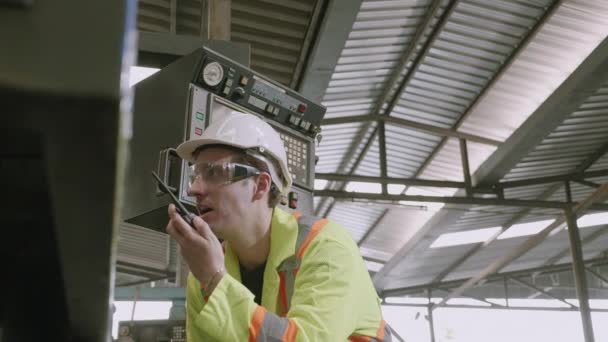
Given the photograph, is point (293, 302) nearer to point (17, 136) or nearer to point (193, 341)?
point (193, 341)

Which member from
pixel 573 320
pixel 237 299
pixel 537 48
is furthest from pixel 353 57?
pixel 573 320

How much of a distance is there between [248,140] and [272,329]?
592 millimetres

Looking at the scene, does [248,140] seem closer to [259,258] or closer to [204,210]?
[204,210]

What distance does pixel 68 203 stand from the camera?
30 cm

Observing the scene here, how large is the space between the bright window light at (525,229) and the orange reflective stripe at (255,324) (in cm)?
977

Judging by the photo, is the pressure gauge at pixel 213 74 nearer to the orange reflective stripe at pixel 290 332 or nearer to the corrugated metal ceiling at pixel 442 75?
the orange reflective stripe at pixel 290 332

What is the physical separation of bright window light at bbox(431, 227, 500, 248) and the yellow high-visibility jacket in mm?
9040

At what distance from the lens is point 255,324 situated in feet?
4.54

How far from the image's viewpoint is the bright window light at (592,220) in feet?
33.4

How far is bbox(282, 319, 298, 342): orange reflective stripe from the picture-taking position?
1394 mm

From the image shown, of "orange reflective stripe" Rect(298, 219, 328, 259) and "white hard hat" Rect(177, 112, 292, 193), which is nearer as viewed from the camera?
"orange reflective stripe" Rect(298, 219, 328, 259)

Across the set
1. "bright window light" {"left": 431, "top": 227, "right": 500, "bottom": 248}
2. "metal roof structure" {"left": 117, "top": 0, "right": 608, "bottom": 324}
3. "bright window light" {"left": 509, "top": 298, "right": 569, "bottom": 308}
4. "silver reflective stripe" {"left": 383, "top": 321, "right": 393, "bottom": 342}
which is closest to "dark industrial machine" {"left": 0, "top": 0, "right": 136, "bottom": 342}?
"silver reflective stripe" {"left": 383, "top": 321, "right": 393, "bottom": 342}

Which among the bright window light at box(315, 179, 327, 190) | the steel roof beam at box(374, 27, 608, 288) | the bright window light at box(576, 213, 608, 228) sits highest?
the bright window light at box(315, 179, 327, 190)

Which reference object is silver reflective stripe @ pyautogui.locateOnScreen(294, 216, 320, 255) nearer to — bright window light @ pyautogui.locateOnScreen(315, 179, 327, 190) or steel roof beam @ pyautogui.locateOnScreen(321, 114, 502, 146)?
steel roof beam @ pyautogui.locateOnScreen(321, 114, 502, 146)
